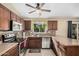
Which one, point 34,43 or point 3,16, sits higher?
point 3,16

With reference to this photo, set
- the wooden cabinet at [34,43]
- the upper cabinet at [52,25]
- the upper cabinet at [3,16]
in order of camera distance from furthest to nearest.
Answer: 1. the wooden cabinet at [34,43]
2. the upper cabinet at [52,25]
3. the upper cabinet at [3,16]

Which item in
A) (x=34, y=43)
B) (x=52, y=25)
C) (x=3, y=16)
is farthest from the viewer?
(x=34, y=43)

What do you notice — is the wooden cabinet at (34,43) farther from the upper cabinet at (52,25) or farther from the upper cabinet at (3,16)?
the upper cabinet at (3,16)

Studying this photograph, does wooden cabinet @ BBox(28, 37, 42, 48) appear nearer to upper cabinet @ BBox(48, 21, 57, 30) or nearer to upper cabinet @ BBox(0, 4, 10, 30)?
upper cabinet @ BBox(48, 21, 57, 30)

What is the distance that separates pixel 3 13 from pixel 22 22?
366mm

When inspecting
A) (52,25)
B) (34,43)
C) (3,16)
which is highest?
(3,16)

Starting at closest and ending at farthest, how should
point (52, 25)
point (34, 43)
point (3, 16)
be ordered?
point (3, 16) → point (52, 25) → point (34, 43)

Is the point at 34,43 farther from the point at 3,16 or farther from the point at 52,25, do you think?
the point at 3,16

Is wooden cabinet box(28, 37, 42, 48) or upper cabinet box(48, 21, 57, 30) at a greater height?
upper cabinet box(48, 21, 57, 30)

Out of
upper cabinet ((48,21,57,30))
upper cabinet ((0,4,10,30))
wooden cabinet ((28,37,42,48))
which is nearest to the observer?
upper cabinet ((0,4,10,30))

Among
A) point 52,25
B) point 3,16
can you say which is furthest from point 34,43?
point 3,16

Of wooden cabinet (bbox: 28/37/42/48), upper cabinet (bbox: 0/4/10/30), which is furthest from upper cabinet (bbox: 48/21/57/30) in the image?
upper cabinet (bbox: 0/4/10/30)

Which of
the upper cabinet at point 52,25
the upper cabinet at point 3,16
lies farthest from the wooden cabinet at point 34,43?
the upper cabinet at point 3,16

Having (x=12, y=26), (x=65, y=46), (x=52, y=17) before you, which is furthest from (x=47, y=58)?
(x=12, y=26)
